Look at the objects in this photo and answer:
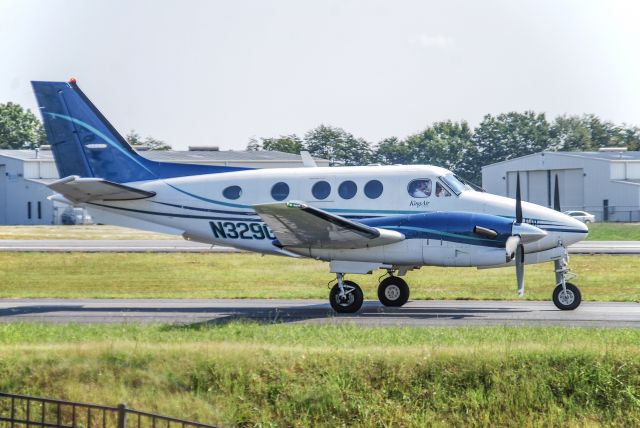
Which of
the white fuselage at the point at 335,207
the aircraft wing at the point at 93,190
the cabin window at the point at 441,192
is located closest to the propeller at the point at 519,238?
the white fuselage at the point at 335,207

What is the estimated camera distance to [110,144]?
28422mm

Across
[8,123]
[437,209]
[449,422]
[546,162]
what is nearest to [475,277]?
[437,209]

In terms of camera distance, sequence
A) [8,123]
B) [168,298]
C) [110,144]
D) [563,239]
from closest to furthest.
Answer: [563,239] < [110,144] < [168,298] < [8,123]

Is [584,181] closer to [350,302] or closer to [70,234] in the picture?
[70,234]

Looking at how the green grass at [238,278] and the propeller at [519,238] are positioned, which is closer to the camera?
the propeller at [519,238]

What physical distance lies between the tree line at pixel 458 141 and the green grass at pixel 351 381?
94936mm

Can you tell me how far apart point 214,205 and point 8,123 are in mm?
127157

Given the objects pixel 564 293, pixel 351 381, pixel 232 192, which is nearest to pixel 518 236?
pixel 564 293

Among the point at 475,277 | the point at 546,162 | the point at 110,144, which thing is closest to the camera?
the point at 110,144

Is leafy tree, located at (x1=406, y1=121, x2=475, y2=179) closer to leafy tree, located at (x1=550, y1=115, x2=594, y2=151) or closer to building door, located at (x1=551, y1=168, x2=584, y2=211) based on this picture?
leafy tree, located at (x1=550, y1=115, x2=594, y2=151)

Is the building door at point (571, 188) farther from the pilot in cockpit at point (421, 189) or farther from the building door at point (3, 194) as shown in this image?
the pilot in cockpit at point (421, 189)

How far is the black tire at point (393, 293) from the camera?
26031 mm

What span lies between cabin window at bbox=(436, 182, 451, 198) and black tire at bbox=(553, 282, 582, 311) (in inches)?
146

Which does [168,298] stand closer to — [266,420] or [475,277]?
[475,277]
